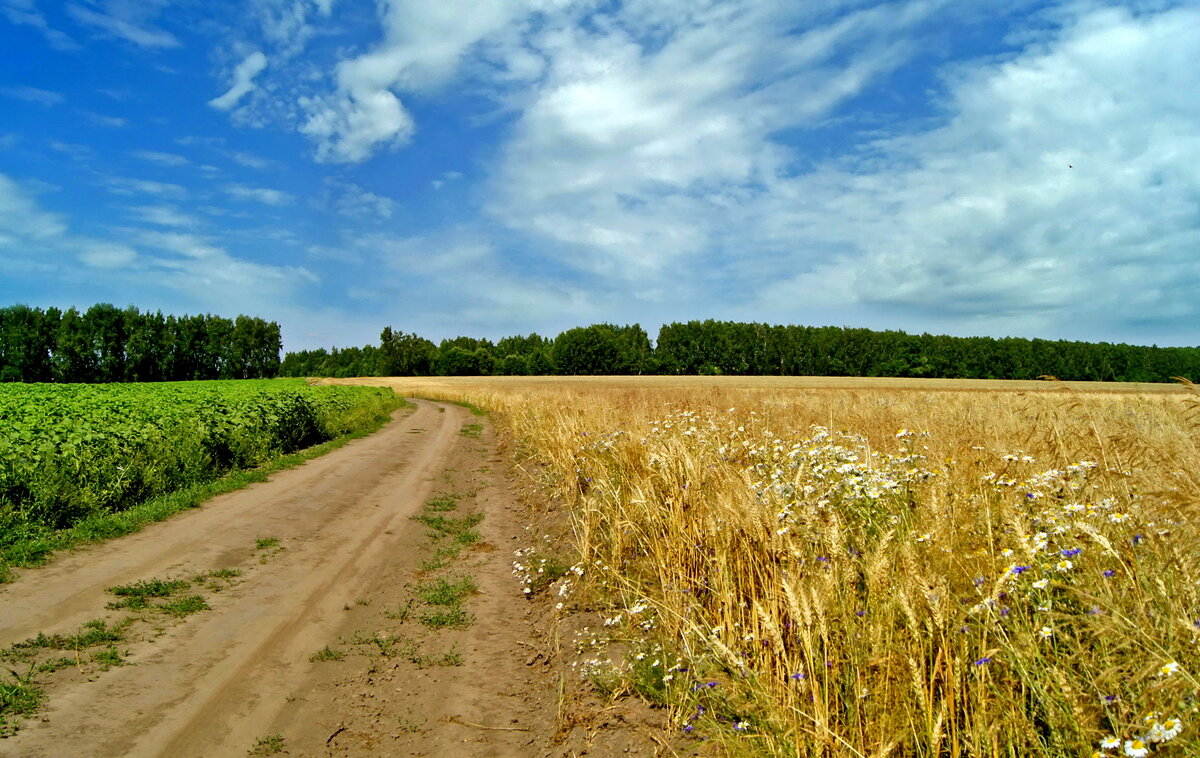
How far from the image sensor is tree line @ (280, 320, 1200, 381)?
327ft

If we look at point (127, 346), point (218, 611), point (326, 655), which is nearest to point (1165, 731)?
point (326, 655)

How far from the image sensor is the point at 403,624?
568 cm

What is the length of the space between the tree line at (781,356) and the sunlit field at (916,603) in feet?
334

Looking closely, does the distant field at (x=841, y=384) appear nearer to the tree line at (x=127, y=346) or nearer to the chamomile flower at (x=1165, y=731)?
the chamomile flower at (x=1165, y=731)

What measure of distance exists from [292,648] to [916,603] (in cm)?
481

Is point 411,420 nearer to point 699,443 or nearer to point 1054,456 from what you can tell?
point 699,443

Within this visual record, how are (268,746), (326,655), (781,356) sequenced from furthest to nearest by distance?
(781,356), (326,655), (268,746)

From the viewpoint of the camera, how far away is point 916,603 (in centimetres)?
311

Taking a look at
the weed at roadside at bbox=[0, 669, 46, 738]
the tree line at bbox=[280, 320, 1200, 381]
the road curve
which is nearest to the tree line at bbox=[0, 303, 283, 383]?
the tree line at bbox=[280, 320, 1200, 381]

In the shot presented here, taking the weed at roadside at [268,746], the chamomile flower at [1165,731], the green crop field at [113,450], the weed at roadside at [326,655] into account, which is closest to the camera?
the chamomile flower at [1165,731]

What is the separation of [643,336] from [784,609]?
121m

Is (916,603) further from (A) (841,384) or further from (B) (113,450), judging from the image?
(A) (841,384)

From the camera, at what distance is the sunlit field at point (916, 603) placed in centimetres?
254

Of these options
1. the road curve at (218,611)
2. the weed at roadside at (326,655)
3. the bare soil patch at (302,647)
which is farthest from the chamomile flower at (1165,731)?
the weed at roadside at (326,655)
